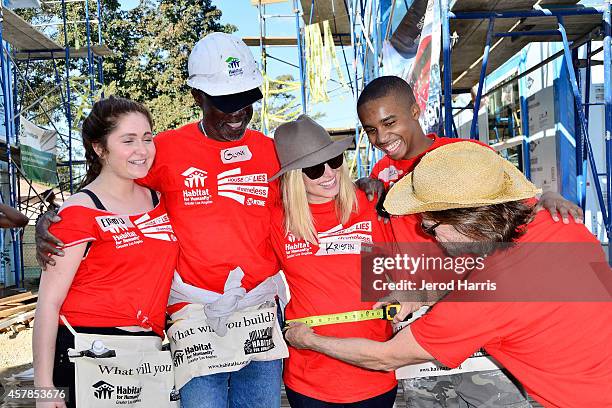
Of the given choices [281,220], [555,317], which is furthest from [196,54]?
[555,317]

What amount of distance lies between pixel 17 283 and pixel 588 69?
12772 millimetres

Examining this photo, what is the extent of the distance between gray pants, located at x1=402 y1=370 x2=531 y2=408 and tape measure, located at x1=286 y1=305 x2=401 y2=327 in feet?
1.54

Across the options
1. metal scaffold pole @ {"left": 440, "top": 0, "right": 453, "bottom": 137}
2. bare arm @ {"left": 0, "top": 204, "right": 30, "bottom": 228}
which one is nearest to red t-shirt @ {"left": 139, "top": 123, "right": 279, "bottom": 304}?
bare arm @ {"left": 0, "top": 204, "right": 30, "bottom": 228}

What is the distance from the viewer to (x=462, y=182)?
5.61ft

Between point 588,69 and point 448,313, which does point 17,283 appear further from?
point 448,313

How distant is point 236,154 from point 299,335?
877 millimetres

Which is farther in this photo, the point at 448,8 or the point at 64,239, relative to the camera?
the point at 448,8

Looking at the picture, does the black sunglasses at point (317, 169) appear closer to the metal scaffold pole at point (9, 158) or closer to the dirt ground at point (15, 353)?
the dirt ground at point (15, 353)

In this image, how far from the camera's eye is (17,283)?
13.2 m

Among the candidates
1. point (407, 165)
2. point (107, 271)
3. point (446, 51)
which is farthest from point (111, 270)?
point (446, 51)

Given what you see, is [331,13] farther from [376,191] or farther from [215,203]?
[215,203]

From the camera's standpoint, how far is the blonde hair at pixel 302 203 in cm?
244

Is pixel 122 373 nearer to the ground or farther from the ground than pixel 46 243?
nearer to the ground

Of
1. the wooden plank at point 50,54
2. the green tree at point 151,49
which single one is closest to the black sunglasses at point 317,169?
the wooden plank at point 50,54
